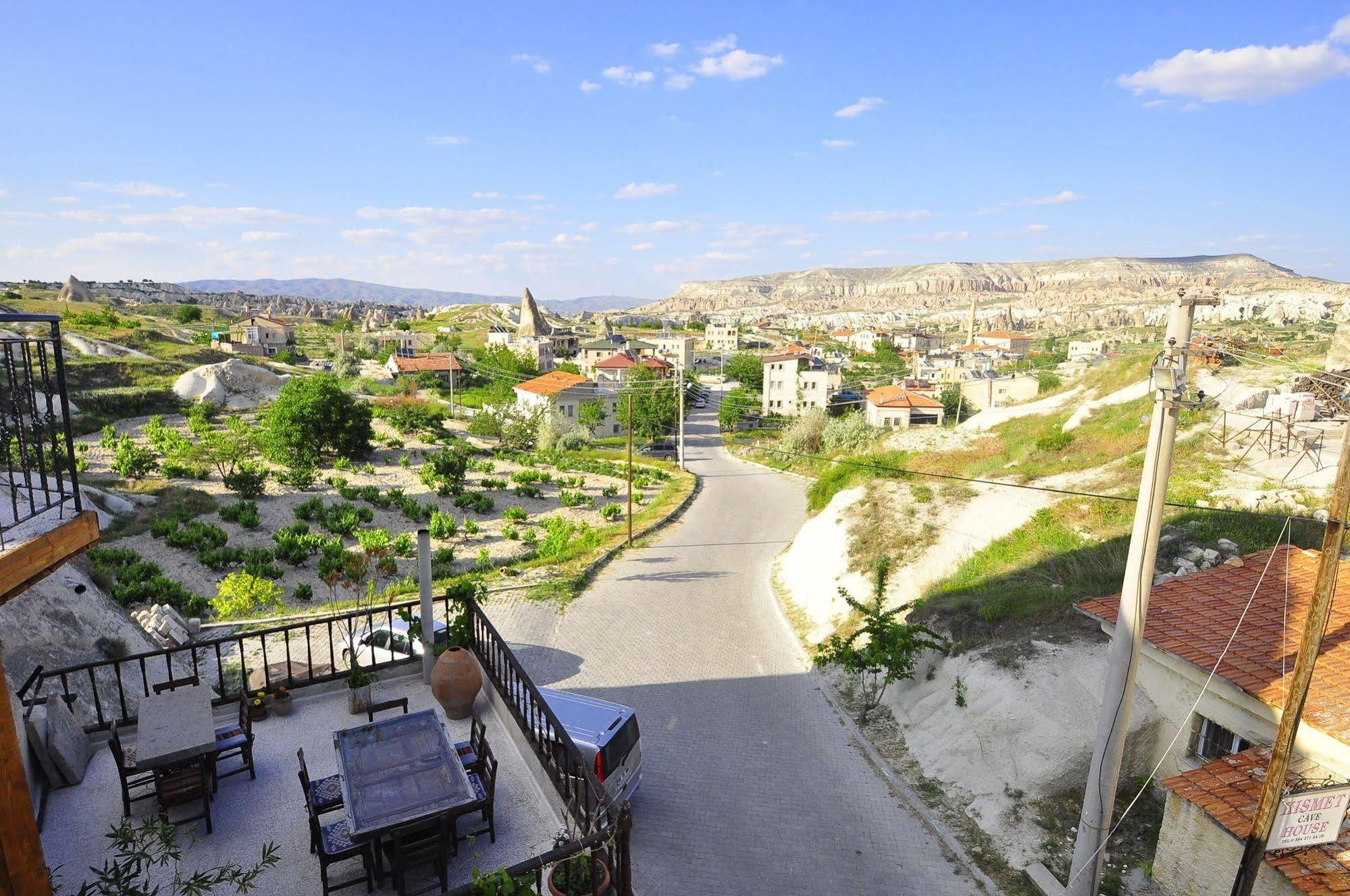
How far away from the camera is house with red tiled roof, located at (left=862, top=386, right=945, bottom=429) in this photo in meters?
54.1

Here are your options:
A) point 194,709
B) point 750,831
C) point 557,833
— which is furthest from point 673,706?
point 194,709

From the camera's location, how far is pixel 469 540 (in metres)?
24.5

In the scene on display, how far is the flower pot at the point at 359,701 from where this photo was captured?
718 centimetres

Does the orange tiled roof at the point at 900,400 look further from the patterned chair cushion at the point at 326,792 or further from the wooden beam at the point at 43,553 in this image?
the wooden beam at the point at 43,553

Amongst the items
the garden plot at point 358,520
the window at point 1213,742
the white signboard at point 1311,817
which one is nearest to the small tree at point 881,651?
the window at point 1213,742

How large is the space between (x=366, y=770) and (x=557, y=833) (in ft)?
5.10

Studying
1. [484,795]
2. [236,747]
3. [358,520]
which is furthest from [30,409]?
[358,520]

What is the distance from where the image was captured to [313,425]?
31391 millimetres

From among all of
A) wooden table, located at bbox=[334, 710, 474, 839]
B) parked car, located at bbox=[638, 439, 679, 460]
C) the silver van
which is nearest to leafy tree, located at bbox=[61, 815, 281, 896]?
wooden table, located at bbox=[334, 710, 474, 839]

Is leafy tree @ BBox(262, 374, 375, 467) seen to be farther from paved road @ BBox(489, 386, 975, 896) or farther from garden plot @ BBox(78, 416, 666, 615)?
paved road @ BBox(489, 386, 975, 896)

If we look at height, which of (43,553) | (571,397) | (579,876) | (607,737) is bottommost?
(607,737)

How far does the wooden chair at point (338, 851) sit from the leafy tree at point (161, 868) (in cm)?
32

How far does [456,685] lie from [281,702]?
186 cm

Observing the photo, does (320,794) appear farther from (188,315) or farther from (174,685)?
(188,315)
